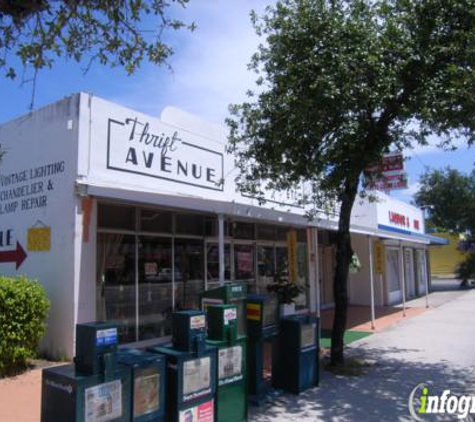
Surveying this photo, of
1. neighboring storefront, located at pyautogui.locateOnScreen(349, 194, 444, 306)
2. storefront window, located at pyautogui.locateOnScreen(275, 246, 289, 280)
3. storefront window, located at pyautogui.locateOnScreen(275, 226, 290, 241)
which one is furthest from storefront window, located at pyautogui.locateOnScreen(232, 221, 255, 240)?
neighboring storefront, located at pyautogui.locateOnScreen(349, 194, 444, 306)

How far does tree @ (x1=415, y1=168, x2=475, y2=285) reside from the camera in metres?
36.8

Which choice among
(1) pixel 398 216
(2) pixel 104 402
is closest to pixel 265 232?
(1) pixel 398 216

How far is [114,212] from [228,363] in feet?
17.3

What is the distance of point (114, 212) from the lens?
405 inches

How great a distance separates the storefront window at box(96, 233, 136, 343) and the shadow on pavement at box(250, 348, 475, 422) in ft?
13.0

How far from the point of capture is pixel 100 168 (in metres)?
9.78

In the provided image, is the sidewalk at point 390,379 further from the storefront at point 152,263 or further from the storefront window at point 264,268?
the storefront at point 152,263

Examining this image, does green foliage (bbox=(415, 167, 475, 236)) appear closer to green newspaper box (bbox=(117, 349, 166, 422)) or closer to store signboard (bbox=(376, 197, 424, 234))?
store signboard (bbox=(376, 197, 424, 234))

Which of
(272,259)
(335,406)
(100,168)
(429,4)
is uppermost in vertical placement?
(429,4)

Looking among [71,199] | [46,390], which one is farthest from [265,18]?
[46,390]

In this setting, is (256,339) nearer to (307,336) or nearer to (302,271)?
(307,336)

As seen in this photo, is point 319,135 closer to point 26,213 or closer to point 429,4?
point 429,4

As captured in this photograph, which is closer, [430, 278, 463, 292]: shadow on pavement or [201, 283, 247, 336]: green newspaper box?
[201, 283, 247, 336]: green newspaper box

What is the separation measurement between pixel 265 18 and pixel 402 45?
243 centimetres
